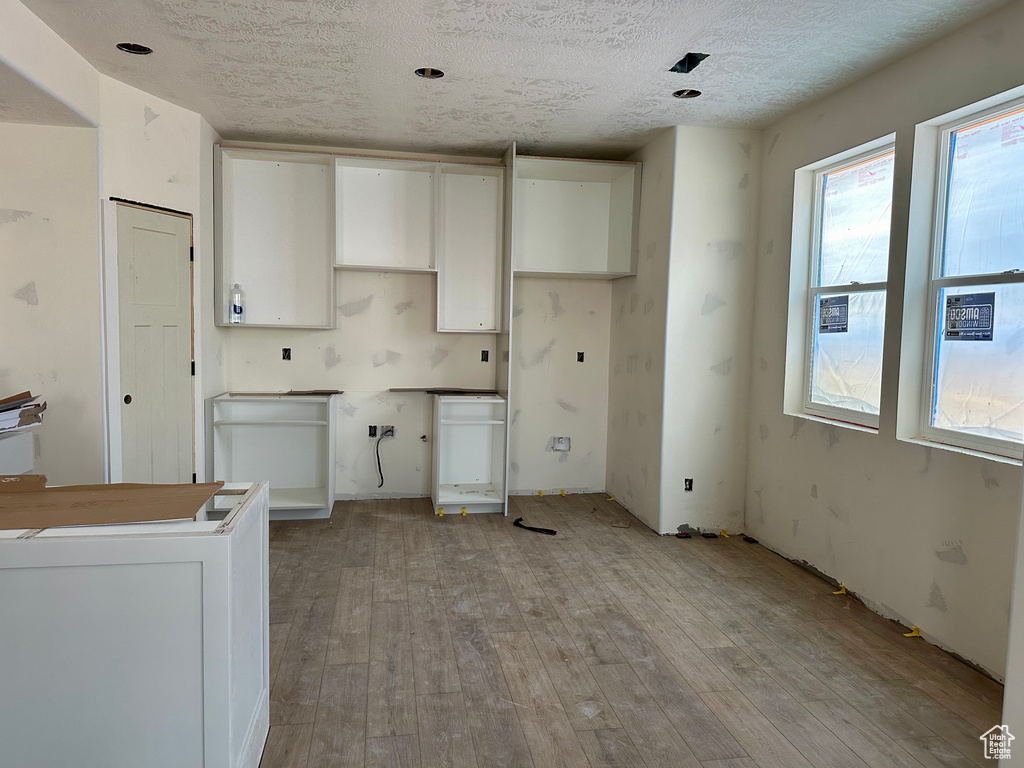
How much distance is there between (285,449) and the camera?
4977 mm

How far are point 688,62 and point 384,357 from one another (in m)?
3.06

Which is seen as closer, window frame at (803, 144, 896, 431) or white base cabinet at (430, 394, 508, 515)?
window frame at (803, 144, 896, 431)

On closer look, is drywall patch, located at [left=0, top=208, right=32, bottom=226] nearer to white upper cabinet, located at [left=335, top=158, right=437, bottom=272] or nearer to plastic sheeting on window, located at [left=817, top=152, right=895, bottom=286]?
white upper cabinet, located at [left=335, top=158, right=437, bottom=272]

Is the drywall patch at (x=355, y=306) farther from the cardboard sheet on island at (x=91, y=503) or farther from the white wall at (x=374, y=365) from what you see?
the cardboard sheet on island at (x=91, y=503)

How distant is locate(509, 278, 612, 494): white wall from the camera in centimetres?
537

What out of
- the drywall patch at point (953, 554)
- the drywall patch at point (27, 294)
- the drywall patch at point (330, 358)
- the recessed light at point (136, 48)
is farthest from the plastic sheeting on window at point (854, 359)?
the drywall patch at point (27, 294)

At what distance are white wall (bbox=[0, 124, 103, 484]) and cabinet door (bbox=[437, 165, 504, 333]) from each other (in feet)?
7.46

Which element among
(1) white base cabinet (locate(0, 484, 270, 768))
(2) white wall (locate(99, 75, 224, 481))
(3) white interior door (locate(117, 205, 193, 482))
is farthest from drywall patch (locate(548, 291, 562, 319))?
(1) white base cabinet (locate(0, 484, 270, 768))

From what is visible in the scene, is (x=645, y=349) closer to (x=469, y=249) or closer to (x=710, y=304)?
(x=710, y=304)

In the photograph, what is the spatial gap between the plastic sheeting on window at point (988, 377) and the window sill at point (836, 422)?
0.39 metres

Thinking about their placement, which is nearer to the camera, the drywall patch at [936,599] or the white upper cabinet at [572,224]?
the drywall patch at [936,599]

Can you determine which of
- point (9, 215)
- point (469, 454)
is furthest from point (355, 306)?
point (9, 215)

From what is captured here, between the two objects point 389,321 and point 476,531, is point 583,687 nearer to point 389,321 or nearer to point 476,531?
point 476,531

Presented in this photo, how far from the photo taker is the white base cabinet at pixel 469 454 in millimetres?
4871
